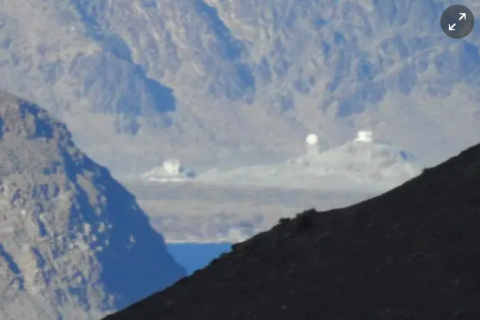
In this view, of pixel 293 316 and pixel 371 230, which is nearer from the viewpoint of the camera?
pixel 293 316

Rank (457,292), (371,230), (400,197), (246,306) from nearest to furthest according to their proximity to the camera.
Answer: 1. (457,292)
2. (246,306)
3. (371,230)
4. (400,197)

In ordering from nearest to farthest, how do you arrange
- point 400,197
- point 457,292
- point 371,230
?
point 457,292 → point 371,230 → point 400,197

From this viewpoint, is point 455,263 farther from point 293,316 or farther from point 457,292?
point 293,316

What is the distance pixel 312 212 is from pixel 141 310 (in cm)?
448

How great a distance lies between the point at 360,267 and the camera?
27.1 meters

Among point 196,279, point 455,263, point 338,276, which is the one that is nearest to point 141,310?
point 196,279

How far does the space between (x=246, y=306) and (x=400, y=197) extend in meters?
5.10

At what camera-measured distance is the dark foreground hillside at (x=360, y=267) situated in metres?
25.3

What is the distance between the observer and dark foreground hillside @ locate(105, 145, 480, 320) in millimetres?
25344

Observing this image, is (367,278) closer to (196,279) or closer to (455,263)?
(455,263)

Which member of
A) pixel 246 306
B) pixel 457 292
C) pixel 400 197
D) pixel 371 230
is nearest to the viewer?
pixel 457 292

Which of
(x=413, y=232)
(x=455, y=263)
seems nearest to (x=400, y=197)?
(x=413, y=232)

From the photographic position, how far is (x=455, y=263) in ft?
85.0

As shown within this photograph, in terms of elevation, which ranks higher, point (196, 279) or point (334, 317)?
point (196, 279)
